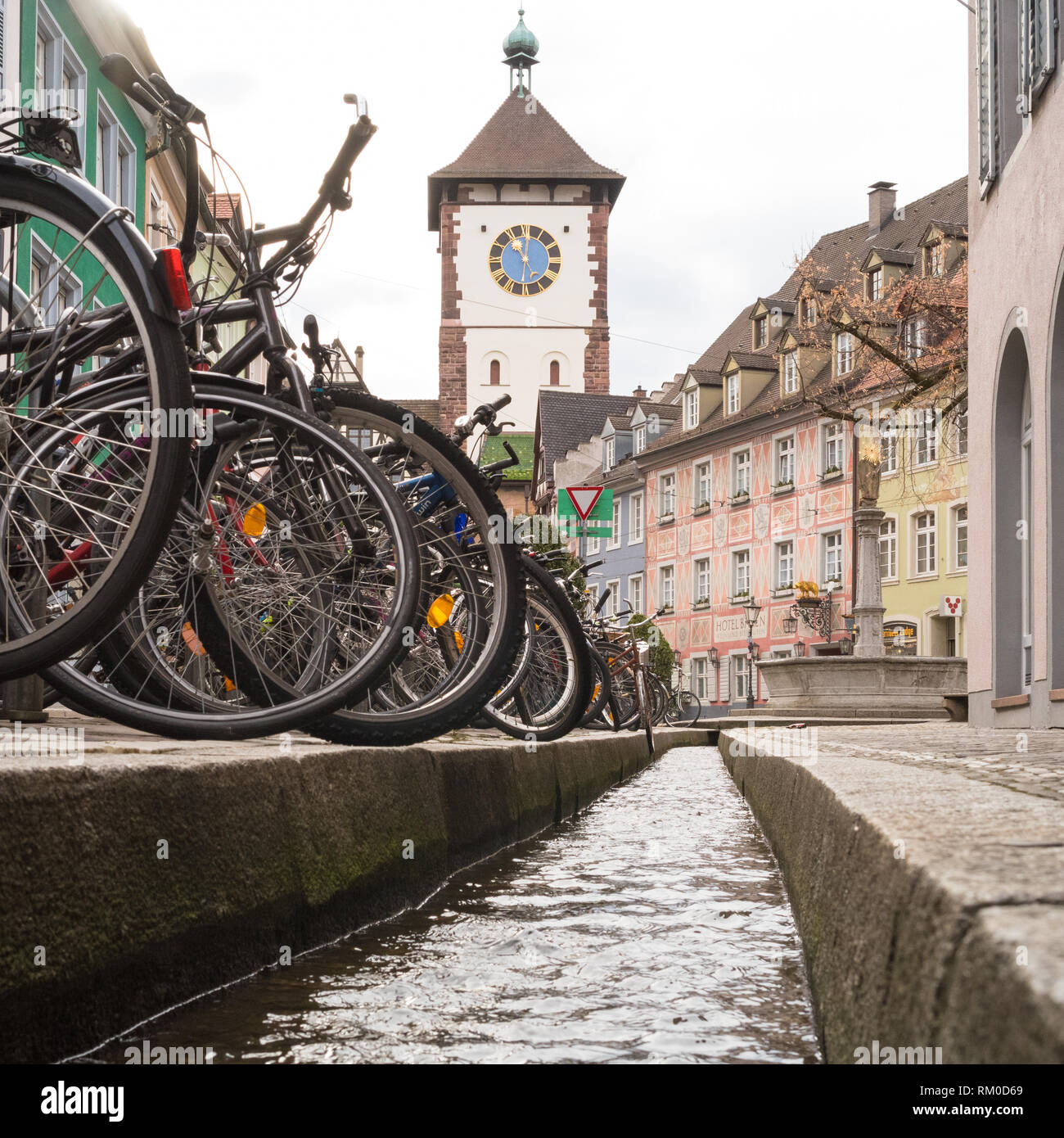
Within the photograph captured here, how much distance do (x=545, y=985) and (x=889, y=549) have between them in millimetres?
34390

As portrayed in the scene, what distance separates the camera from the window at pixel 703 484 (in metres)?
44.3

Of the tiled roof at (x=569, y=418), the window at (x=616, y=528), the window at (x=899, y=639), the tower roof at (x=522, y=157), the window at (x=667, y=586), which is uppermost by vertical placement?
the tower roof at (x=522, y=157)

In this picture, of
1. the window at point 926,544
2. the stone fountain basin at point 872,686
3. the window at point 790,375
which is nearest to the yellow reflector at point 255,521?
the stone fountain basin at point 872,686

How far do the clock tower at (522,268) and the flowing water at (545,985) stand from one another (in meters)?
54.2

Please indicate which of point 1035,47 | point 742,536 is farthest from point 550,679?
point 742,536

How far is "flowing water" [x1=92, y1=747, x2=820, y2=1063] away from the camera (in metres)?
2.15

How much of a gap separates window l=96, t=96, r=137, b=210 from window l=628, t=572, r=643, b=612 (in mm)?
28080

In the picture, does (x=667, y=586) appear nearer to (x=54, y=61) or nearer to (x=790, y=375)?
(x=790, y=375)

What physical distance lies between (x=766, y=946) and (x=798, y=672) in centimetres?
2125

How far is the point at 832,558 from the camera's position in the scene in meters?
38.5

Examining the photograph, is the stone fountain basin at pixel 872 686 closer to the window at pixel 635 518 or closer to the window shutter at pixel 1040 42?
the window shutter at pixel 1040 42
